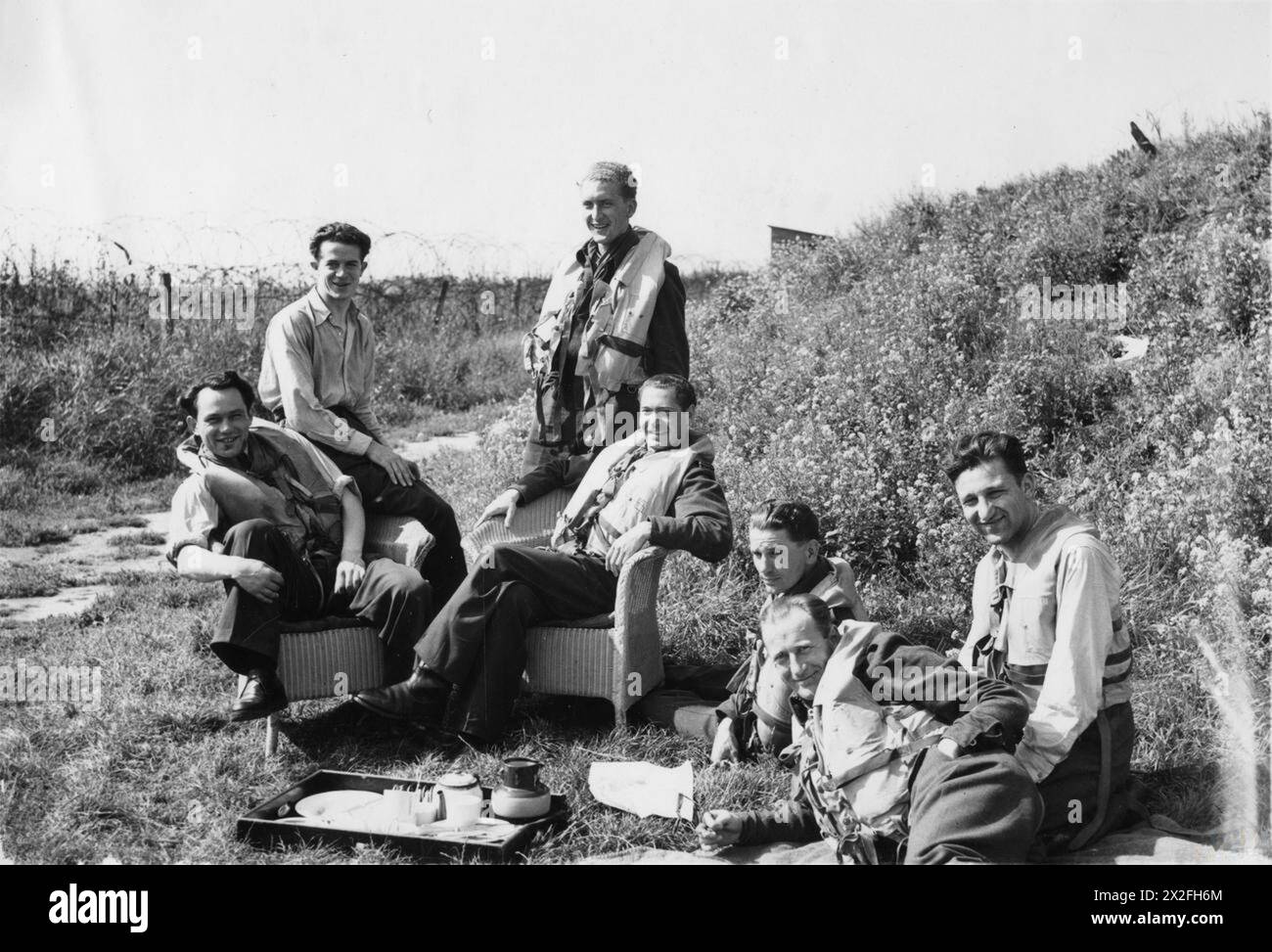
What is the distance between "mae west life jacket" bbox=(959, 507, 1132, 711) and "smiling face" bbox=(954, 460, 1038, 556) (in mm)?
48

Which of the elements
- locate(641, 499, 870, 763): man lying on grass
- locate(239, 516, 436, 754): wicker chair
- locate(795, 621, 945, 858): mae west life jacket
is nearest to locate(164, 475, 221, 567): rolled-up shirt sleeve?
locate(239, 516, 436, 754): wicker chair

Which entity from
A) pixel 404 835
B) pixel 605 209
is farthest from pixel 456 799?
pixel 605 209

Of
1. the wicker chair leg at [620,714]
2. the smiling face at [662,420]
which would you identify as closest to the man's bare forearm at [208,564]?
the wicker chair leg at [620,714]

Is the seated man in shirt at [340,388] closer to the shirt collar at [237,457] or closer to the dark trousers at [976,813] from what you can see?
the shirt collar at [237,457]

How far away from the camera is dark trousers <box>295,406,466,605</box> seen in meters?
4.90

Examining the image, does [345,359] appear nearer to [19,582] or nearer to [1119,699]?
[19,582]

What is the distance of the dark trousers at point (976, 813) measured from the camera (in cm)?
292

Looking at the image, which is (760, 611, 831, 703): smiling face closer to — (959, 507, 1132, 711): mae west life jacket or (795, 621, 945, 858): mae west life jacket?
(795, 621, 945, 858): mae west life jacket

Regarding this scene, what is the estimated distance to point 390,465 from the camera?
Answer: 4.91 meters

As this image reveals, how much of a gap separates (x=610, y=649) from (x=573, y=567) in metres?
0.35

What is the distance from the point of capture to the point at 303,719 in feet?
15.1

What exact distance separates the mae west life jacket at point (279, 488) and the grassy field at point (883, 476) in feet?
2.57
